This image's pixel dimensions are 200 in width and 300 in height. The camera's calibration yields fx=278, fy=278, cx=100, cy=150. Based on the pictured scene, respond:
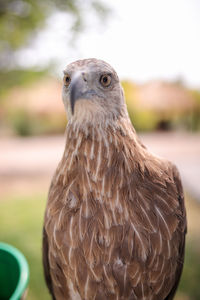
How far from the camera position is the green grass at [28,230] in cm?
333

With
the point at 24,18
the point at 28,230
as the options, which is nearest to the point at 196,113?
A: the point at 24,18

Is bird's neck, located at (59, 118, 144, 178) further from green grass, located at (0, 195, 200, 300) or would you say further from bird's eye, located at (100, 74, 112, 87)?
green grass, located at (0, 195, 200, 300)

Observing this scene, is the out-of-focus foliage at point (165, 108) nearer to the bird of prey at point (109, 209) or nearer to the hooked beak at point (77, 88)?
the bird of prey at point (109, 209)

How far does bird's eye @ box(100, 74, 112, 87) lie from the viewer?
1217mm

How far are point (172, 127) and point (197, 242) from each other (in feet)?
32.8

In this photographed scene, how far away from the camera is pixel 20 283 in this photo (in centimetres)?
133

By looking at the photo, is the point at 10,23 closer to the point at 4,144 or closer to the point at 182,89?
the point at 4,144

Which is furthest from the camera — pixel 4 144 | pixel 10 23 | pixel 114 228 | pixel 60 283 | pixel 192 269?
pixel 4 144

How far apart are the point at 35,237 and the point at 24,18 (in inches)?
201

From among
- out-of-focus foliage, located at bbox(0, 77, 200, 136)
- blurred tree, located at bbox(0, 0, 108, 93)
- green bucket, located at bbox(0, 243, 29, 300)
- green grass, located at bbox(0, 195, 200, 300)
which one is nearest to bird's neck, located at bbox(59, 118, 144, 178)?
green bucket, located at bbox(0, 243, 29, 300)

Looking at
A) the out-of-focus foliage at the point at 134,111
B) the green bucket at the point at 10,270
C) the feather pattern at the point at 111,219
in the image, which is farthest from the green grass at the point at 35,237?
the out-of-focus foliage at the point at 134,111

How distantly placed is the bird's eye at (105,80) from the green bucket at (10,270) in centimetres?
101

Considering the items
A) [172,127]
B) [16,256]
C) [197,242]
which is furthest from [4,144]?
[16,256]

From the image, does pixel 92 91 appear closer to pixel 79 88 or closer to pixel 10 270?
pixel 79 88
